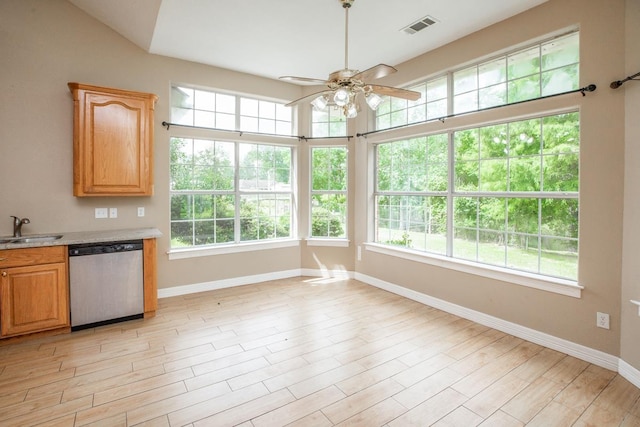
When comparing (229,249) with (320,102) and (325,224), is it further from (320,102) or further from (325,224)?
(320,102)

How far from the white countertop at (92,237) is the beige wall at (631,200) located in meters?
4.22

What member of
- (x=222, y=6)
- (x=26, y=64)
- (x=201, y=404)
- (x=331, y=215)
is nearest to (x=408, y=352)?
(x=201, y=404)

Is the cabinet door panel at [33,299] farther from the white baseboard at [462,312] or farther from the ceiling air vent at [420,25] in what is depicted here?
the ceiling air vent at [420,25]

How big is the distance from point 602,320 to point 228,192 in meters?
4.27

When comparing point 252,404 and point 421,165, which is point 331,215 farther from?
point 252,404

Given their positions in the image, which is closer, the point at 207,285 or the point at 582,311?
the point at 582,311

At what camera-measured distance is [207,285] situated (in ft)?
14.6

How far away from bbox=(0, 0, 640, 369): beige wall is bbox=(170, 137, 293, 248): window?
24 cm

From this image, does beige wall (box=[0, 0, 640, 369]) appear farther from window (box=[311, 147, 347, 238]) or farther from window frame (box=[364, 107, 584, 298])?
window (box=[311, 147, 347, 238])

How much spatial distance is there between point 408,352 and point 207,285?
2.90 meters

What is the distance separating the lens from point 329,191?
5.04 metres

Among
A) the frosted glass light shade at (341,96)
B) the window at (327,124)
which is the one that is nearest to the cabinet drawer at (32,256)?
the frosted glass light shade at (341,96)

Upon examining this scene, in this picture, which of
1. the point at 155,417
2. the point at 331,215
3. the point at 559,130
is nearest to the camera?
the point at 155,417

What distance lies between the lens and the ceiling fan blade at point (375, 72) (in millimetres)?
1981
